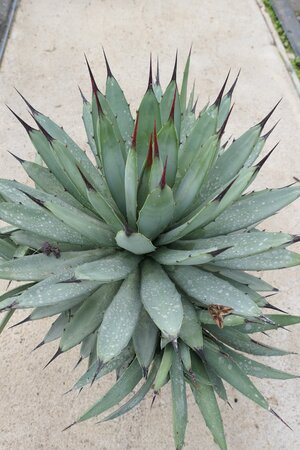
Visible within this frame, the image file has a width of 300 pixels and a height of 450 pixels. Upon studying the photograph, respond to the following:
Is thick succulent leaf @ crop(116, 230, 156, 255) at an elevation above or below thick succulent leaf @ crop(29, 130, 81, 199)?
below

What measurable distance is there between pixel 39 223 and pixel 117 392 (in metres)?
0.63

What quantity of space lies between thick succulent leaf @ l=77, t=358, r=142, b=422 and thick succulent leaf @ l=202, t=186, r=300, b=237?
0.53 m

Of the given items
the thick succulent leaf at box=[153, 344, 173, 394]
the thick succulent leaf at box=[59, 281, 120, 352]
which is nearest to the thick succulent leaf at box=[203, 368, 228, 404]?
the thick succulent leaf at box=[153, 344, 173, 394]

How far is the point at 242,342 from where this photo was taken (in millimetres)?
1679

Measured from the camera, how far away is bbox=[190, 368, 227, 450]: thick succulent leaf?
5.21 feet

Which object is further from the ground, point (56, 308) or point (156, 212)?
point (156, 212)

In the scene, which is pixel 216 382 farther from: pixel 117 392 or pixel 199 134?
pixel 199 134

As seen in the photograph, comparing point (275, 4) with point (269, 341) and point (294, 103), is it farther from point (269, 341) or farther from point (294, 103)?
point (269, 341)

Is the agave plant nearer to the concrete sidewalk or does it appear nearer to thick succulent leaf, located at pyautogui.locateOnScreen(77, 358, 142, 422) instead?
thick succulent leaf, located at pyautogui.locateOnScreen(77, 358, 142, 422)

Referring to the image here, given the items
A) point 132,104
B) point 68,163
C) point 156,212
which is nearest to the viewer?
point 156,212

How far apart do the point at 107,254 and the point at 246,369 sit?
63cm

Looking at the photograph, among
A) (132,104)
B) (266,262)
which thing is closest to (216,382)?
(266,262)

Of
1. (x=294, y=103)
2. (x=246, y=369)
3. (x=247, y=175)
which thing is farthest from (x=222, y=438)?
(x=294, y=103)

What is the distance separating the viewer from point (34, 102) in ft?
10.9
